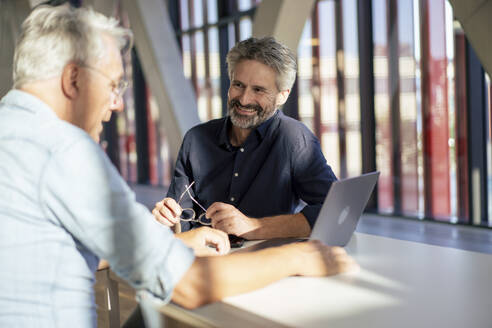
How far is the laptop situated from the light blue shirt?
543 mm

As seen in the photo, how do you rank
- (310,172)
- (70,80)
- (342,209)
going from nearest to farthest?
(70,80)
(342,209)
(310,172)

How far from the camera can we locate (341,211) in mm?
1542

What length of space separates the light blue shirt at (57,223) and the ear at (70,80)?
0.06 m

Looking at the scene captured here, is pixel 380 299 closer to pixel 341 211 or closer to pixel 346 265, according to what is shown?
pixel 346 265

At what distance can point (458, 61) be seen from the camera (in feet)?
17.5

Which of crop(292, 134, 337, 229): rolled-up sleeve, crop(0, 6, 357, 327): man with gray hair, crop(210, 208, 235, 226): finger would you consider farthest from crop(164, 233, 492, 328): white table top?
crop(292, 134, 337, 229): rolled-up sleeve

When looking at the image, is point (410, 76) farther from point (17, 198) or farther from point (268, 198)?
point (17, 198)

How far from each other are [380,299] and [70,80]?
904 millimetres

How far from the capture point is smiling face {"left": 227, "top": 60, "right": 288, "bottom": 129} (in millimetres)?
2305

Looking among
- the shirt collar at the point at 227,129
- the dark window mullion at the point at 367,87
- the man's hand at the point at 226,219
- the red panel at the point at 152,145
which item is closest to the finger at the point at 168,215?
the man's hand at the point at 226,219

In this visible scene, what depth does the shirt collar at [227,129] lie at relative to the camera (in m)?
2.32

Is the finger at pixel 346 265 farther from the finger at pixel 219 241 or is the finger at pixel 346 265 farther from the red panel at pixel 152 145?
the red panel at pixel 152 145

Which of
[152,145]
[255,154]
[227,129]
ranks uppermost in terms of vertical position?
[227,129]

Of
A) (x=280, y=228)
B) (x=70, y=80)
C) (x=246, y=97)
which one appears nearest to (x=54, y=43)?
(x=70, y=80)
